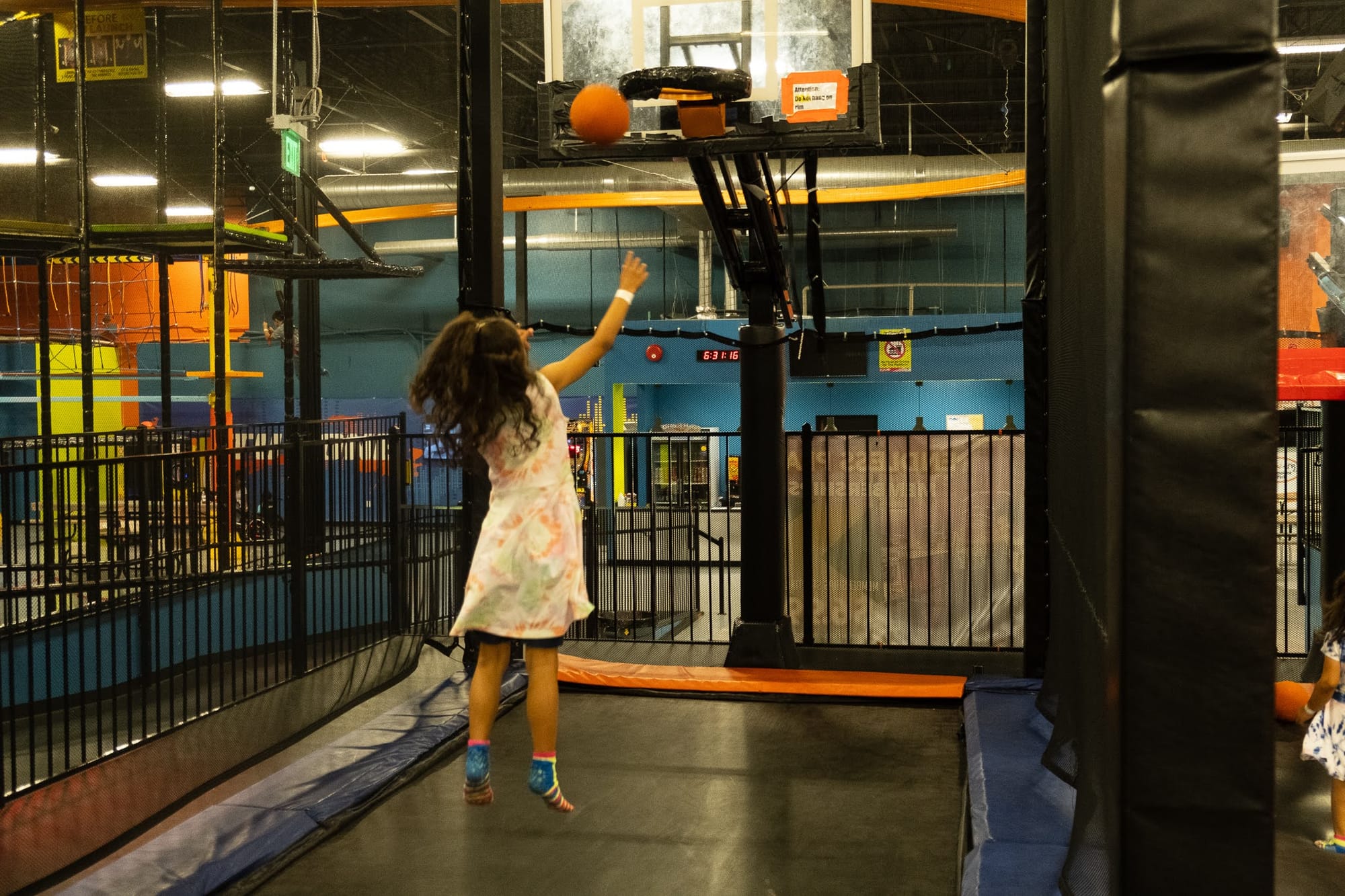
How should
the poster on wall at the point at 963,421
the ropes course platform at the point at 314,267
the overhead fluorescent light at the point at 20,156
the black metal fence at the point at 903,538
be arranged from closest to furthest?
the ropes course platform at the point at 314,267
the black metal fence at the point at 903,538
the overhead fluorescent light at the point at 20,156
the poster on wall at the point at 963,421

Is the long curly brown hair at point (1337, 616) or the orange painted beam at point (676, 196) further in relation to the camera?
the orange painted beam at point (676, 196)

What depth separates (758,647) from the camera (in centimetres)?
562

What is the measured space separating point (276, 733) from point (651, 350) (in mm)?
9430

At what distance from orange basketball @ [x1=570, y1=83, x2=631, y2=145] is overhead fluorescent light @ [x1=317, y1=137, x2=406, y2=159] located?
37.3ft

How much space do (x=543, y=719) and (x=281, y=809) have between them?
1.11 metres

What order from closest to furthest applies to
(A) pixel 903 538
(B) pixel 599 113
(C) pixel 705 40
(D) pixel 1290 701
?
(B) pixel 599 113
(D) pixel 1290 701
(C) pixel 705 40
(A) pixel 903 538

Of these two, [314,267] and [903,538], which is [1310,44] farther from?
[314,267]

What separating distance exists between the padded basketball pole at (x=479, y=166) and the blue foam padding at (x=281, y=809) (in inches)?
36.2

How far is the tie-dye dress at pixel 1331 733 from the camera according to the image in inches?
128

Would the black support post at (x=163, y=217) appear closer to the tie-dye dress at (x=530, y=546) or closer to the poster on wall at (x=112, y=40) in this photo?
the poster on wall at (x=112, y=40)

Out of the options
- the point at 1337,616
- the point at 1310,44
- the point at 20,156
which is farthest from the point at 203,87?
the point at 1337,616

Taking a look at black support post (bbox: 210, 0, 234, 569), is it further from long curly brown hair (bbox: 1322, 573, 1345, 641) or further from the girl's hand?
long curly brown hair (bbox: 1322, 573, 1345, 641)

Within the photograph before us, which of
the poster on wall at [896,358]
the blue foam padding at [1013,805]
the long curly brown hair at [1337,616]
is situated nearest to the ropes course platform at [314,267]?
the blue foam padding at [1013,805]

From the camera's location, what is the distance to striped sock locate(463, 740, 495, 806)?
290cm
